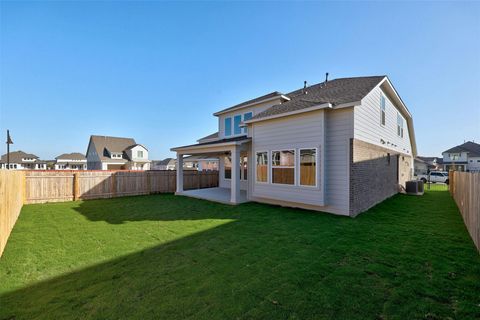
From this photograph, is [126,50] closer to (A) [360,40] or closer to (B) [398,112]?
(A) [360,40]

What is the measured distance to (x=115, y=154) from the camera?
43.7 metres

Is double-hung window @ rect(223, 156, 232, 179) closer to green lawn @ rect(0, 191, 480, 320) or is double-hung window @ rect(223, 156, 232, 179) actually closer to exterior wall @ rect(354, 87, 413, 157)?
green lawn @ rect(0, 191, 480, 320)

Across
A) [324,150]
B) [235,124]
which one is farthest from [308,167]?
[235,124]

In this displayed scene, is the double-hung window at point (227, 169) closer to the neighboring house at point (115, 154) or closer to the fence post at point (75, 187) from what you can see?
the fence post at point (75, 187)

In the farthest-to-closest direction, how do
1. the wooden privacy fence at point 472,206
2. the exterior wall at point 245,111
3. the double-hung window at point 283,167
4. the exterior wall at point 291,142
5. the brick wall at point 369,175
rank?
the exterior wall at point 245,111, the double-hung window at point 283,167, the exterior wall at point 291,142, the brick wall at point 369,175, the wooden privacy fence at point 472,206

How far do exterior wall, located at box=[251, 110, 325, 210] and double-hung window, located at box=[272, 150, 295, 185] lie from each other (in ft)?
0.61

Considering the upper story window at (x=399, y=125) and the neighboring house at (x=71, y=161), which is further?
the neighboring house at (x=71, y=161)

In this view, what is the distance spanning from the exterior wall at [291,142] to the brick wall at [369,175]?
1.16 metres

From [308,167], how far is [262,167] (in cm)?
249

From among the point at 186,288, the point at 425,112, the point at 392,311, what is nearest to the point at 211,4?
the point at 186,288

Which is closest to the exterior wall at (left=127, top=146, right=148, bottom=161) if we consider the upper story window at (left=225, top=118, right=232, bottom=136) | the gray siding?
the upper story window at (left=225, top=118, right=232, bottom=136)

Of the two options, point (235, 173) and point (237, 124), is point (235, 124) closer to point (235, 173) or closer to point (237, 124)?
point (237, 124)

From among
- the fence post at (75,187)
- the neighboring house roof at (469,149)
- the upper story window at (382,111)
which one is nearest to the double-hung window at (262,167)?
the upper story window at (382,111)

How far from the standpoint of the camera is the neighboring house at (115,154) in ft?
139
